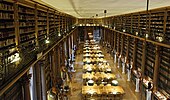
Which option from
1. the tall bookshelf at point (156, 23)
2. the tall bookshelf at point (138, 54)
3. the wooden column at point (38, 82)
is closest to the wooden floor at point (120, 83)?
the tall bookshelf at point (138, 54)

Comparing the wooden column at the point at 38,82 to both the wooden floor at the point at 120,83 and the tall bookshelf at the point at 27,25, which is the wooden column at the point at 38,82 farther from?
the wooden floor at the point at 120,83

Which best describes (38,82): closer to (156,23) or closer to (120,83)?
(156,23)

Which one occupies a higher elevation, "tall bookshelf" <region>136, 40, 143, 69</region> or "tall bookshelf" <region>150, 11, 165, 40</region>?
"tall bookshelf" <region>150, 11, 165, 40</region>

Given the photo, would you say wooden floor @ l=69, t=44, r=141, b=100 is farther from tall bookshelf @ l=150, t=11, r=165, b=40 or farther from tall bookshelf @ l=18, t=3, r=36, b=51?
tall bookshelf @ l=18, t=3, r=36, b=51

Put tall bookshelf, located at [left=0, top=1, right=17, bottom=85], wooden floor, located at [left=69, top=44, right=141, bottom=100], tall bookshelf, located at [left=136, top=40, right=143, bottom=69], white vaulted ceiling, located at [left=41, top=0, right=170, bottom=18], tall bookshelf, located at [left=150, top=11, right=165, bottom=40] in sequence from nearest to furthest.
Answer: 1. tall bookshelf, located at [left=0, top=1, right=17, bottom=85]
2. white vaulted ceiling, located at [left=41, top=0, right=170, bottom=18]
3. tall bookshelf, located at [left=150, top=11, right=165, bottom=40]
4. wooden floor, located at [left=69, top=44, right=141, bottom=100]
5. tall bookshelf, located at [left=136, top=40, right=143, bottom=69]

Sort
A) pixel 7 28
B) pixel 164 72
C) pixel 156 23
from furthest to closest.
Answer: pixel 156 23 < pixel 164 72 < pixel 7 28

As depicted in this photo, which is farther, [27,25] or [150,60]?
[150,60]

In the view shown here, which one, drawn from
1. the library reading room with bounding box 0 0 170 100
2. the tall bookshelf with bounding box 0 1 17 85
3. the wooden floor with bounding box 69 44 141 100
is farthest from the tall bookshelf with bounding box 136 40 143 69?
the tall bookshelf with bounding box 0 1 17 85

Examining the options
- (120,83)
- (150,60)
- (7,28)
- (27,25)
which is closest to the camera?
(7,28)

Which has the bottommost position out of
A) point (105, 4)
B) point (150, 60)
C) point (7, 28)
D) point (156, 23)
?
point (150, 60)

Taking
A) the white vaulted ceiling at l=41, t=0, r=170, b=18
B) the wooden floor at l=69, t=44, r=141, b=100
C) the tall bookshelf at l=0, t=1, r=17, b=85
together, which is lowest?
the wooden floor at l=69, t=44, r=141, b=100

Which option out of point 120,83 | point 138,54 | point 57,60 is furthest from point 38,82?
point 120,83

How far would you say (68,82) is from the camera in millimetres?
13367

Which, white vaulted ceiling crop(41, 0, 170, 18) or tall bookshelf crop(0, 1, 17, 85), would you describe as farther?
white vaulted ceiling crop(41, 0, 170, 18)
